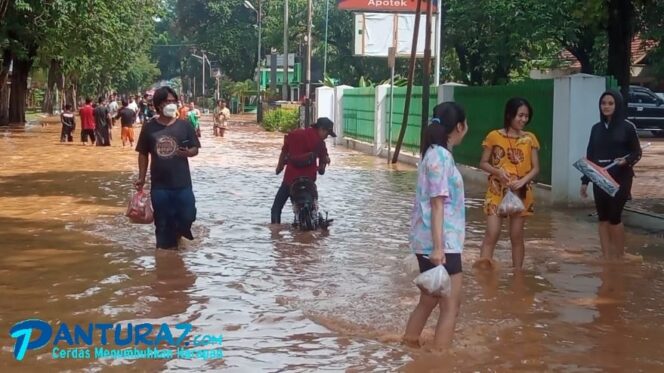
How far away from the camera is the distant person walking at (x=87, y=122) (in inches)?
1178

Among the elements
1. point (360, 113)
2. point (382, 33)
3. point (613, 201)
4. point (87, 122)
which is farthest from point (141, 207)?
point (87, 122)

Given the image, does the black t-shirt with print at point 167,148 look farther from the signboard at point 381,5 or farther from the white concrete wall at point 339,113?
the white concrete wall at point 339,113

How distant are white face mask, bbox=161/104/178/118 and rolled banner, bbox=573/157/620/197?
12.8 feet

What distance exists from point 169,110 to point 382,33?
19.0 meters

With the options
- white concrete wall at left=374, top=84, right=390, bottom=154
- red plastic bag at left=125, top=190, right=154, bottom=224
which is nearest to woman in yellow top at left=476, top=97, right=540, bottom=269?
red plastic bag at left=125, top=190, right=154, bottom=224

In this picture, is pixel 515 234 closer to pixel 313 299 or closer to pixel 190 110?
pixel 313 299

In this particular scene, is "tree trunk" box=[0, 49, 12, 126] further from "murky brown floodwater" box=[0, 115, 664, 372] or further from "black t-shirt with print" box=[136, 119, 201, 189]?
"black t-shirt with print" box=[136, 119, 201, 189]

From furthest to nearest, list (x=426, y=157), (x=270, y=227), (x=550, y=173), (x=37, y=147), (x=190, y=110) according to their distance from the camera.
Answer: (x=190, y=110) < (x=37, y=147) < (x=550, y=173) < (x=270, y=227) < (x=426, y=157)

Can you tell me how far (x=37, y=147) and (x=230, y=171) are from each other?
33.5 ft

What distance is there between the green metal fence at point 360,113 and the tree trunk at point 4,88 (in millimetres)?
A: 14757

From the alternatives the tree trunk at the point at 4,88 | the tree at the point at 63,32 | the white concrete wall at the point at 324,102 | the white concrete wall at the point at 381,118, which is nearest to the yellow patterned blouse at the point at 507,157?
the white concrete wall at the point at 381,118

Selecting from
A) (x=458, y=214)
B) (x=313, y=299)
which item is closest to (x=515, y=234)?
(x=313, y=299)

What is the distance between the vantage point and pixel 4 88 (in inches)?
1766

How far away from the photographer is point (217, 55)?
271ft
